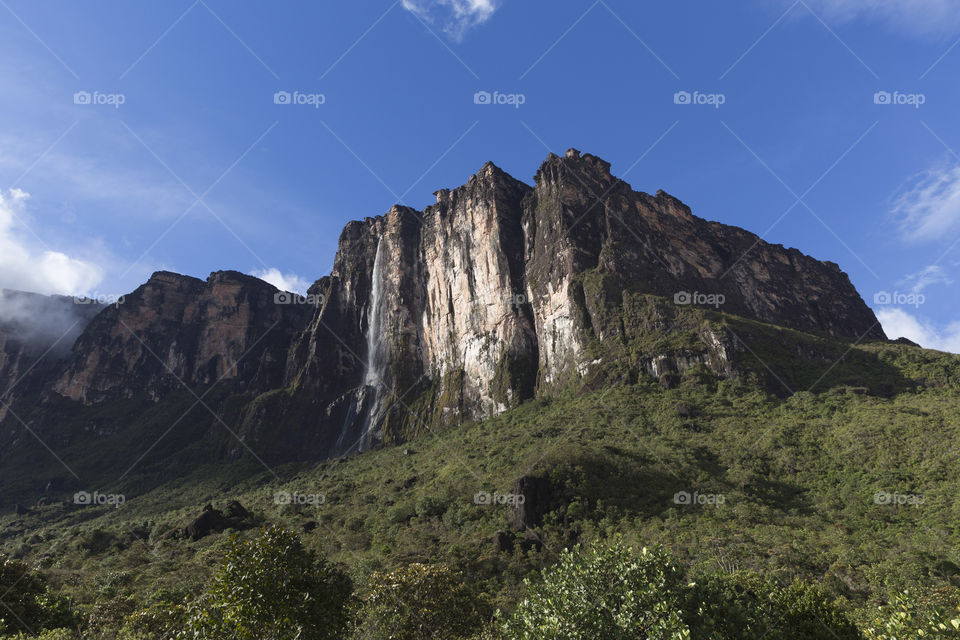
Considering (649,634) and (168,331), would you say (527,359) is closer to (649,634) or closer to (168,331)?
(649,634)

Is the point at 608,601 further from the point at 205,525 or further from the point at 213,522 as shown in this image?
the point at 213,522

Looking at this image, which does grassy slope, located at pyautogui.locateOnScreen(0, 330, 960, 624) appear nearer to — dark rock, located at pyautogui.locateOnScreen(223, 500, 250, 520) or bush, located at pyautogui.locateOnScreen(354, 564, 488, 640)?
dark rock, located at pyautogui.locateOnScreen(223, 500, 250, 520)

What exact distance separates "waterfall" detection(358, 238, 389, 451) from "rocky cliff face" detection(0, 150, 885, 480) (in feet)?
1.87

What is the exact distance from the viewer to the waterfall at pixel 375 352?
438 ft

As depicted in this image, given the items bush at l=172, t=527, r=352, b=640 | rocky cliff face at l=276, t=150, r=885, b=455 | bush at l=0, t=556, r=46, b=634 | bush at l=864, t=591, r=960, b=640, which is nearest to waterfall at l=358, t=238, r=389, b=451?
rocky cliff face at l=276, t=150, r=885, b=455

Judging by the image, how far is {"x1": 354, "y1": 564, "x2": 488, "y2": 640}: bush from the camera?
90.6 feet

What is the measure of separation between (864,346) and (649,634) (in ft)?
391

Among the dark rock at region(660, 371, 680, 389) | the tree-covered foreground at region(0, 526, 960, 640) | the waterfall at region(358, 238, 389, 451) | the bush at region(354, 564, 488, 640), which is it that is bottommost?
the bush at region(354, 564, 488, 640)

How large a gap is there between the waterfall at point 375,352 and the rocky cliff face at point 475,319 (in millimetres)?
570

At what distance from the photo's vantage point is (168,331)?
183m

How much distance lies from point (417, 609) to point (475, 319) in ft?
346

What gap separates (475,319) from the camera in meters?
133

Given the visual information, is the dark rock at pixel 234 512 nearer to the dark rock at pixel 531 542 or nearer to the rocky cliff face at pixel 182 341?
the dark rock at pixel 531 542

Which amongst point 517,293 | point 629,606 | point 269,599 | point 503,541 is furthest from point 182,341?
point 629,606
